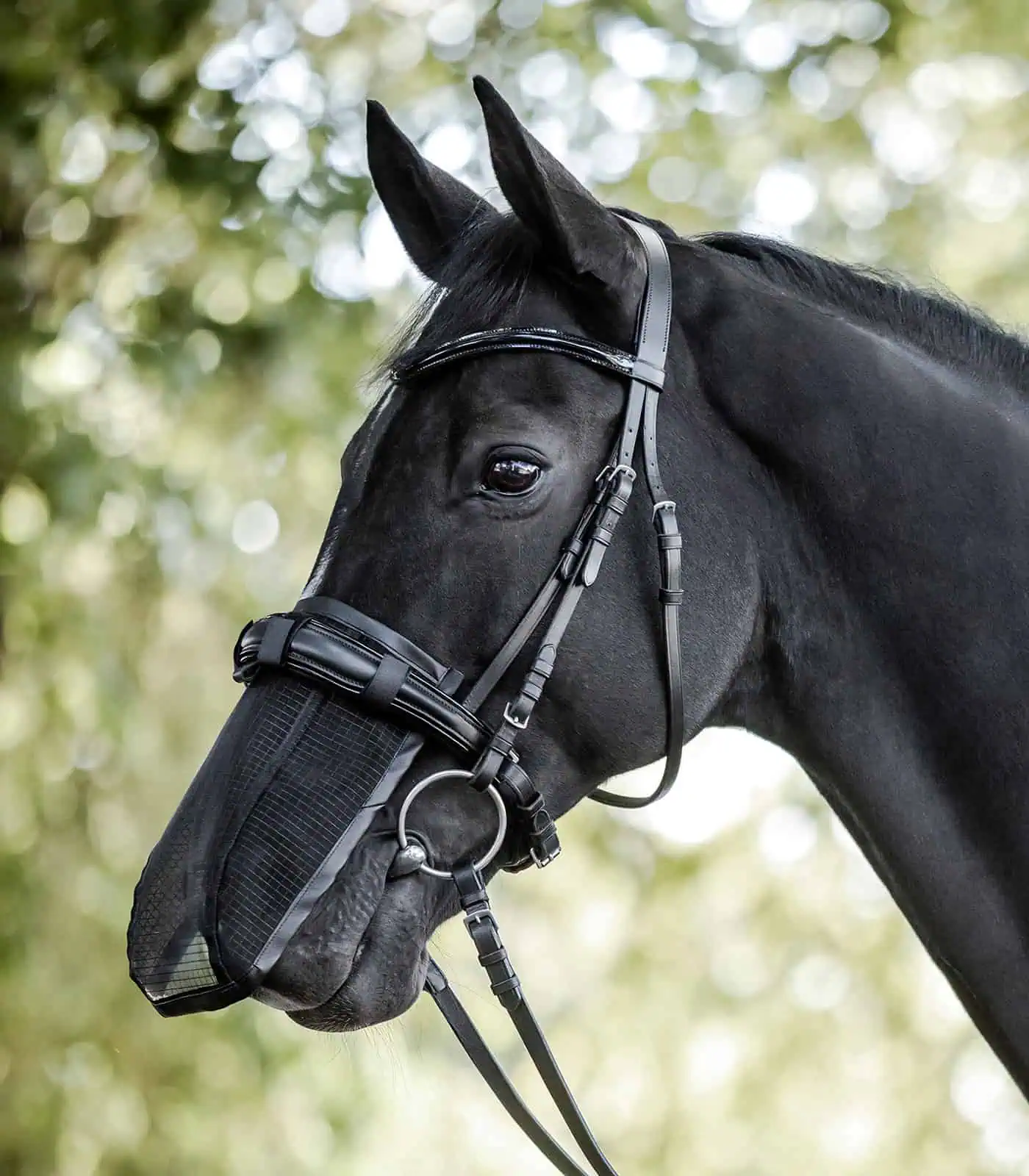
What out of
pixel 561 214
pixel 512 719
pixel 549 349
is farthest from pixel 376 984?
pixel 561 214

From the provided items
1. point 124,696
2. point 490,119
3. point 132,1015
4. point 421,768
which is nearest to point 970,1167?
point 132,1015

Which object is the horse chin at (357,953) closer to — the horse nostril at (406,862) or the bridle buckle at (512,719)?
the horse nostril at (406,862)

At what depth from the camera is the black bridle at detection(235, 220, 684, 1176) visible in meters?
1.57

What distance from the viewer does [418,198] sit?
6.73ft

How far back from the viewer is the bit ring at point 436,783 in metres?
1.58

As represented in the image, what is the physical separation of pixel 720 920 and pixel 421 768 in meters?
3.78

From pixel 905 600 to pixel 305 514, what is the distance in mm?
2851

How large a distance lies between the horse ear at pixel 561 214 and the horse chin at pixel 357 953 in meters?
0.84

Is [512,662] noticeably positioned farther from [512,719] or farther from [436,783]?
[436,783]

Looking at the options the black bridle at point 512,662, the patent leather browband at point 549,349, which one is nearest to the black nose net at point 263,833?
the black bridle at point 512,662

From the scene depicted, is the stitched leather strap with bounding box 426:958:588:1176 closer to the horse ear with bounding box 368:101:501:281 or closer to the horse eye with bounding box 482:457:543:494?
the horse eye with bounding box 482:457:543:494

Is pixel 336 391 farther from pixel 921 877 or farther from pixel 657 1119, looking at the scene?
pixel 657 1119

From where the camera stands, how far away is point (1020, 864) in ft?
5.45

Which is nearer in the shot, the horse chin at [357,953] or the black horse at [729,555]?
the horse chin at [357,953]
